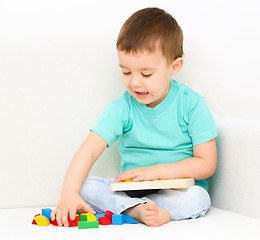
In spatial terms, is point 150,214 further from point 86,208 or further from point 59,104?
point 59,104

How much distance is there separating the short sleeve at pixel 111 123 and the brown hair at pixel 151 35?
0.63 ft

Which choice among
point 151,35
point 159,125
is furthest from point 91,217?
point 151,35

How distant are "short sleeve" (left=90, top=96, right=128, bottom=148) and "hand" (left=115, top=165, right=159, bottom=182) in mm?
155

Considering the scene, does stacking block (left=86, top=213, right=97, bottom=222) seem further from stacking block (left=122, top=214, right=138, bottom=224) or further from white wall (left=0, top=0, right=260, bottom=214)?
white wall (left=0, top=0, right=260, bottom=214)

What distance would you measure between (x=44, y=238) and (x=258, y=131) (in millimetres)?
592

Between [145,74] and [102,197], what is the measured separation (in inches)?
13.4

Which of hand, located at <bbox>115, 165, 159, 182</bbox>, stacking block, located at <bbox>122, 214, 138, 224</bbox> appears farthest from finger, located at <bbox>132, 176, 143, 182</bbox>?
stacking block, located at <bbox>122, 214, 138, 224</bbox>

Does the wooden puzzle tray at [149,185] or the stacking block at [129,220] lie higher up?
the wooden puzzle tray at [149,185]

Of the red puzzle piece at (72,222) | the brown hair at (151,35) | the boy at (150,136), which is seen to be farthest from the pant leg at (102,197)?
the brown hair at (151,35)

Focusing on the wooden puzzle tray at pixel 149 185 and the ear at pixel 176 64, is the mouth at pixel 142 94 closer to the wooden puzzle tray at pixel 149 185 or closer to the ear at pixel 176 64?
the ear at pixel 176 64

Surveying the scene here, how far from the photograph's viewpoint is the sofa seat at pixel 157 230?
0.93 m

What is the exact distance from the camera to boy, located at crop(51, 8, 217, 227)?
3.79 feet

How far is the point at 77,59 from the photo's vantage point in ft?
4.76

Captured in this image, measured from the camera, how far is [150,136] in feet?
4.38
